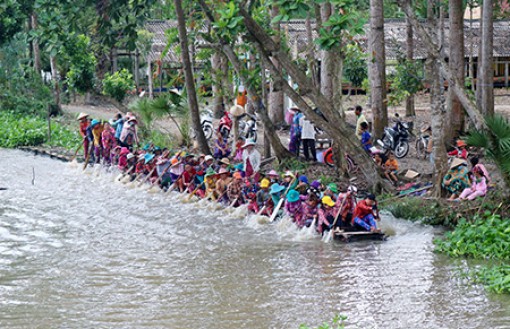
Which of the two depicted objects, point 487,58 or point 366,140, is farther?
point 487,58

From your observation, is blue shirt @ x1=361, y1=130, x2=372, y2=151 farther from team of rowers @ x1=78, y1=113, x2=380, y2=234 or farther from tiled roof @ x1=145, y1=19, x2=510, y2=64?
tiled roof @ x1=145, y1=19, x2=510, y2=64

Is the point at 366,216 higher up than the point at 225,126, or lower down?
lower down

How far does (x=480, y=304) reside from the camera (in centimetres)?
1059

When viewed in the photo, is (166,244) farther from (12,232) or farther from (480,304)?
(480,304)

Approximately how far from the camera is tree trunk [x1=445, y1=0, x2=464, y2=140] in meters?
19.9

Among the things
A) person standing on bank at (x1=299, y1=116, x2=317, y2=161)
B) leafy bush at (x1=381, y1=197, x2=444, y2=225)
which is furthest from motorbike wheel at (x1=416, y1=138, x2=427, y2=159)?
leafy bush at (x1=381, y1=197, x2=444, y2=225)

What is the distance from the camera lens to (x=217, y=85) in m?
22.0

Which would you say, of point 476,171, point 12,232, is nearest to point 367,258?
point 476,171

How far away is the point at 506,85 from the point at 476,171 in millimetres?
27222

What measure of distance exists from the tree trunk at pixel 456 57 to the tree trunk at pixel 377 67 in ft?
5.41

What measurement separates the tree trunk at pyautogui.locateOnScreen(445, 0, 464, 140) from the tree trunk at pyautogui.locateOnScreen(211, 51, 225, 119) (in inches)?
221

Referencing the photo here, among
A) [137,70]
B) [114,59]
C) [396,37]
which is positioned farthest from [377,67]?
[137,70]

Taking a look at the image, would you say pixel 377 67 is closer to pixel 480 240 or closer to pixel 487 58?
pixel 487 58

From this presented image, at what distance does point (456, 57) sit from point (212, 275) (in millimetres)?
10260
